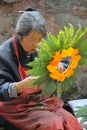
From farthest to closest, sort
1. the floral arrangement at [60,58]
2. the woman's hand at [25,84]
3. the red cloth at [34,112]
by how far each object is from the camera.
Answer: the red cloth at [34,112]
the woman's hand at [25,84]
the floral arrangement at [60,58]

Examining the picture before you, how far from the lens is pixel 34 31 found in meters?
2.15

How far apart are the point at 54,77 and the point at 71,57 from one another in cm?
15

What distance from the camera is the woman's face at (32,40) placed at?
2.16m

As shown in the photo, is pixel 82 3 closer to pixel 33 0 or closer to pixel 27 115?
pixel 33 0

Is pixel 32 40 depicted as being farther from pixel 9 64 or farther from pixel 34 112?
pixel 34 112

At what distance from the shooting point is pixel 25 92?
7.58 feet

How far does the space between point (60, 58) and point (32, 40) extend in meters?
0.26

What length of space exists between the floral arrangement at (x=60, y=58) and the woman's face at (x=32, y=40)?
138 millimetres

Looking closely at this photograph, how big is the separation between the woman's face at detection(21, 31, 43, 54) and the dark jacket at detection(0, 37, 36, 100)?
0.39 ft

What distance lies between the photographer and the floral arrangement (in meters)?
1.97

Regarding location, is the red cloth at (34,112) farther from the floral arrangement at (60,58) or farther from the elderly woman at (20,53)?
the floral arrangement at (60,58)

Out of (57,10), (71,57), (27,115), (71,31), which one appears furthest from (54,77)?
(57,10)

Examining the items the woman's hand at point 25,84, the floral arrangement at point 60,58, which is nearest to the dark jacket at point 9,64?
the woman's hand at point 25,84

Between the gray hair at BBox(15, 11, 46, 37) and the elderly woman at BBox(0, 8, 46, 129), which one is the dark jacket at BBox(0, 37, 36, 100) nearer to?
the elderly woman at BBox(0, 8, 46, 129)
